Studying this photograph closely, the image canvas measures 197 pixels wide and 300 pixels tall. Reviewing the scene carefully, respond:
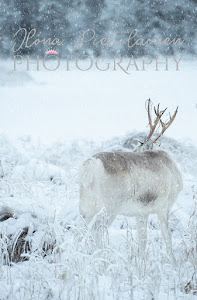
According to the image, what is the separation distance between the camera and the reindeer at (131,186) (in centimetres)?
339

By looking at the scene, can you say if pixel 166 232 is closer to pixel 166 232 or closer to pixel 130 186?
pixel 166 232

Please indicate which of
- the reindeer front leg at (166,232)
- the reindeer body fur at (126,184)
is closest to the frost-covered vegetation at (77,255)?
the reindeer front leg at (166,232)

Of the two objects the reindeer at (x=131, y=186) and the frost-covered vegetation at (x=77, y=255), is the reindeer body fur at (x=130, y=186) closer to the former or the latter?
the reindeer at (x=131, y=186)

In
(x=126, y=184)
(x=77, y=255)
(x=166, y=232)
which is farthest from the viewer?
(x=166, y=232)

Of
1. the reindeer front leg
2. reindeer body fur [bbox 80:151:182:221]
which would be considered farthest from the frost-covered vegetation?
reindeer body fur [bbox 80:151:182:221]

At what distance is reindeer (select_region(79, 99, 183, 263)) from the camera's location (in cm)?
339

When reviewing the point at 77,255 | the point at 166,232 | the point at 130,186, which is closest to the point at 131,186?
the point at 130,186

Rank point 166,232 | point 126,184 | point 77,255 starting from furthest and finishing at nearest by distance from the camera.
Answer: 1. point 166,232
2. point 126,184
3. point 77,255

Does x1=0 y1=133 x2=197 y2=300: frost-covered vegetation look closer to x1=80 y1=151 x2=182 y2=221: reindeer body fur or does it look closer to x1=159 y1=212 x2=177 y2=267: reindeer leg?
x1=159 y1=212 x2=177 y2=267: reindeer leg

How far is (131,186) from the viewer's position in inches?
139

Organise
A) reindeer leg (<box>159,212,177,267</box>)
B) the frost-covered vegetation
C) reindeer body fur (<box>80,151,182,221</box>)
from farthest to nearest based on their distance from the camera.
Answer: reindeer leg (<box>159,212,177,267</box>)
reindeer body fur (<box>80,151,182,221</box>)
the frost-covered vegetation

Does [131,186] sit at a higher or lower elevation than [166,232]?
higher

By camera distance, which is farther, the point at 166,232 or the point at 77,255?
the point at 166,232

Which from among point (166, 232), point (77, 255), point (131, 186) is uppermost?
point (131, 186)
